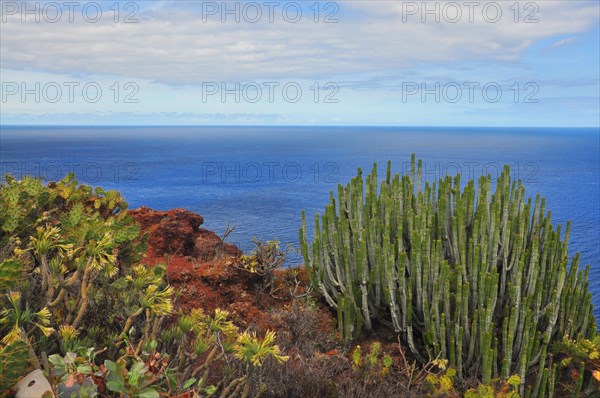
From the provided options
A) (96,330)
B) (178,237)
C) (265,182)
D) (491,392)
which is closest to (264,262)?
(178,237)

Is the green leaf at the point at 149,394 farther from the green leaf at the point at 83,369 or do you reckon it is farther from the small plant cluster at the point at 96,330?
the green leaf at the point at 83,369

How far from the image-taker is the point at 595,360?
21.4 ft

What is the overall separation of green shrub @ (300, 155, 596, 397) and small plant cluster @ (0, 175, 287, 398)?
2.75 m

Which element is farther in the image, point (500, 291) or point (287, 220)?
point (287, 220)

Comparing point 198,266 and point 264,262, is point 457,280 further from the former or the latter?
point 198,266

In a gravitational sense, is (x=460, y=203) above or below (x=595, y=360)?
above

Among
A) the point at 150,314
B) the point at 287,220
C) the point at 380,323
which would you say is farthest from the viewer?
the point at 287,220

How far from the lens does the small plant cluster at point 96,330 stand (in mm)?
2574

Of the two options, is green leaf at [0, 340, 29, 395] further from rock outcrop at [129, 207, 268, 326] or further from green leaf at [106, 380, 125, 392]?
rock outcrop at [129, 207, 268, 326]

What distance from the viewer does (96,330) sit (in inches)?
141

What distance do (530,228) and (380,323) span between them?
9.62 feet

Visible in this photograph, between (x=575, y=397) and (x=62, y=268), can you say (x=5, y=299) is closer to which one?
(x=62, y=268)

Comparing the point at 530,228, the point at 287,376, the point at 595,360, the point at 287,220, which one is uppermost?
the point at 530,228

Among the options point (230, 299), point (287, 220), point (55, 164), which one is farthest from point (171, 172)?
point (230, 299)
